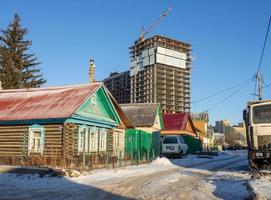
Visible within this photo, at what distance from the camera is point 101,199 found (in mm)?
12039

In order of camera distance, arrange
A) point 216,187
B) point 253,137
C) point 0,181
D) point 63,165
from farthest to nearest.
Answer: point 63,165 < point 253,137 < point 0,181 < point 216,187

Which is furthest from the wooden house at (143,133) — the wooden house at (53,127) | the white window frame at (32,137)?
the white window frame at (32,137)

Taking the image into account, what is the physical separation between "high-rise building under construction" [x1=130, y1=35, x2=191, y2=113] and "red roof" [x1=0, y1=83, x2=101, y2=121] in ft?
461

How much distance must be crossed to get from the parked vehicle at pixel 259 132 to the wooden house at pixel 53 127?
851 centimetres

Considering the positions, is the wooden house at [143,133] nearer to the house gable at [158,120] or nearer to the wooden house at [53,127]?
the house gable at [158,120]

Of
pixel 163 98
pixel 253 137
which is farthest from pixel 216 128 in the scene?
pixel 253 137

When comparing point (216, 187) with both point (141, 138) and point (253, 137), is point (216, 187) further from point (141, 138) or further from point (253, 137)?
point (141, 138)

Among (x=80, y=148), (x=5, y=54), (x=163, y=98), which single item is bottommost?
(x=80, y=148)

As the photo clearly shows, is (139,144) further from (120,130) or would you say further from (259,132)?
(259,132)

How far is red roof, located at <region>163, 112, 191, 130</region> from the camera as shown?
180ft

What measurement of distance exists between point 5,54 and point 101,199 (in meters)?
48.1

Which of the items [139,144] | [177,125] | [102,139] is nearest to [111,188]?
[102,139]

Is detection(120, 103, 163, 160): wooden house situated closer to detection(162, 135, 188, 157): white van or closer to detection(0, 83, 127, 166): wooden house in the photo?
detection(162, 135, 188, 157): white van

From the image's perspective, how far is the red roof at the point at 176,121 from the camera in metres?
54.9
